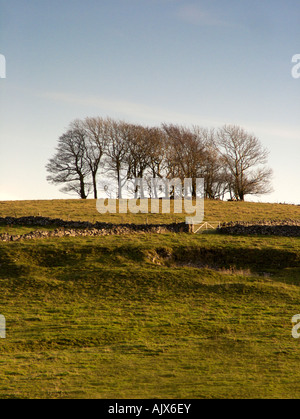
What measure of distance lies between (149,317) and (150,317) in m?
0.04

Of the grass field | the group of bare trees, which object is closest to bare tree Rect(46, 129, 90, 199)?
the group of bare trees

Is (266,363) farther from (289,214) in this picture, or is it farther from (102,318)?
(289,214)

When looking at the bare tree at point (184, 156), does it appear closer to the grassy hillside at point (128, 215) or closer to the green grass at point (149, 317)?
the grassy hillside at point (128, 215)

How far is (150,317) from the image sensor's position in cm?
1823

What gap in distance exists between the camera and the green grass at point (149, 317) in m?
11.3

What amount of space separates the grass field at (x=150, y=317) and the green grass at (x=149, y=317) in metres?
0.05

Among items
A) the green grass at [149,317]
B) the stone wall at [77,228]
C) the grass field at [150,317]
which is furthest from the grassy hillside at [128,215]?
the green grass at [149,317]

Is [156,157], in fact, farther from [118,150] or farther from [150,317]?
[150,317]

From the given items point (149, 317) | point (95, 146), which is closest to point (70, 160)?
point (95, 146)

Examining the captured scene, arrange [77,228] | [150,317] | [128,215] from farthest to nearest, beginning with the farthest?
[128,215], [77,228], [150,317]

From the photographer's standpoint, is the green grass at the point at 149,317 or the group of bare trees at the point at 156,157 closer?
the green grass at the point at 149,317

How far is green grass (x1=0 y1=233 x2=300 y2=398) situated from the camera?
11344 mm

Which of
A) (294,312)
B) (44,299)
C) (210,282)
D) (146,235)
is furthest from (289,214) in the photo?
(44,299)

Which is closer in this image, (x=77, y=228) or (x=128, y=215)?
(x=77, y=228)
